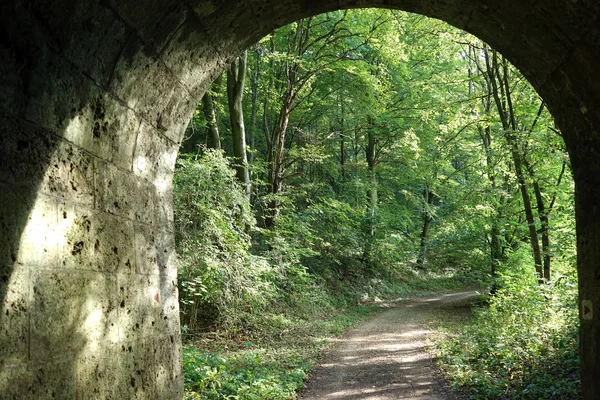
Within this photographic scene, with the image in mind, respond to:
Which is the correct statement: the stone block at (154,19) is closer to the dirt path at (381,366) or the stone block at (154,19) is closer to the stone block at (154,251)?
the stone block at (154,251)

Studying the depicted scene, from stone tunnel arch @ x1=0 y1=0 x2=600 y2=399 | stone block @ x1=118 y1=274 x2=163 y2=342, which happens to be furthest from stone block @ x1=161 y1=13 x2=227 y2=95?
stone block @ x1=118 y1=274 x2=163 y2=342

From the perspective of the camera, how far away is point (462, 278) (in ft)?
90.2

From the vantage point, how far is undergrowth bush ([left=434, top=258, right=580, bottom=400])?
605 centimetres

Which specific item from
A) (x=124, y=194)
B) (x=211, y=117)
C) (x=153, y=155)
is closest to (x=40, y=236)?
(x=124, y=194)

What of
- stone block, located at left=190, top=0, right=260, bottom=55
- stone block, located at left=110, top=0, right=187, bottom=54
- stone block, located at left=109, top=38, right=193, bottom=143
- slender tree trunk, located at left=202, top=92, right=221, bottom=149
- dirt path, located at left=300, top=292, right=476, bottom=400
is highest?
slender tree trunk, located at left=202, top=92, right=221, bottom=149

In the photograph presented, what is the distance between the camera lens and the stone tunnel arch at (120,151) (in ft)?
7.27

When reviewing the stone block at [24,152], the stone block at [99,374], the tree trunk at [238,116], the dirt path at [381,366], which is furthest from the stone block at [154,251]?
the tree trunk at [238,116]

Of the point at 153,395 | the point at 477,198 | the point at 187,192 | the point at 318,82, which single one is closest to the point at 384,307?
the point at 477,198

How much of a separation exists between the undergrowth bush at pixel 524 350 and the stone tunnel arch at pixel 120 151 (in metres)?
3.41

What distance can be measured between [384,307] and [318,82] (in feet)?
32.5

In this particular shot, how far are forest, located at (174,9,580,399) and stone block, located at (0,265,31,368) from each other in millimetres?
4105

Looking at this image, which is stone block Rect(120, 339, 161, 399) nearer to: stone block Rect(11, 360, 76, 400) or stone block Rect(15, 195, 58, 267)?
stone block Rect(11, 360, 76, 400)

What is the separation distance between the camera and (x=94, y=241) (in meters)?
2.87

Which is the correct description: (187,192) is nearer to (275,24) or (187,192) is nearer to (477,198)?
(275,24)
